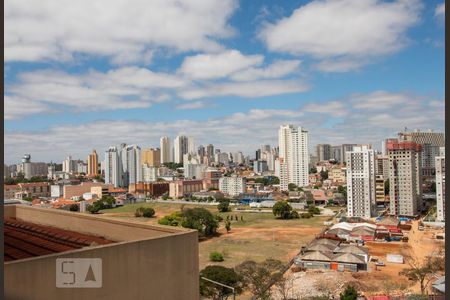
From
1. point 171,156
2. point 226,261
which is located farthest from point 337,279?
point 171,156

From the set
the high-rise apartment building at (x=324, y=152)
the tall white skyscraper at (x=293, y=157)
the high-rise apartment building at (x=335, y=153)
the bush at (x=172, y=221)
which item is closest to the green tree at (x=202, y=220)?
the bush at (x=172, y=221)

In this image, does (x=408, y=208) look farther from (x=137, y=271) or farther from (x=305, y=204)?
(x=137, y=271)

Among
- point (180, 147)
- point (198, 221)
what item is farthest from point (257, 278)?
point (180, 147)

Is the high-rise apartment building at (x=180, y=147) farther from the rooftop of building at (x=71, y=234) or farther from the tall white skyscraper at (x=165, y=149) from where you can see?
the rooftop of building at (x=71, y=234)

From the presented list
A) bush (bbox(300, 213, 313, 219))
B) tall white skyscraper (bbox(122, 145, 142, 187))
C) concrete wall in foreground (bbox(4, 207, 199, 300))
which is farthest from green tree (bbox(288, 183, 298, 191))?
concrete wall in foreground (bbox(4, 207, 199, 300))

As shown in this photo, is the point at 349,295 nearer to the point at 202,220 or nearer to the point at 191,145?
the point at 202,220

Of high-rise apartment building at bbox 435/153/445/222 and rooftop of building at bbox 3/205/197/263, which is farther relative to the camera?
rooftop of building at bbox 3/205/197/263

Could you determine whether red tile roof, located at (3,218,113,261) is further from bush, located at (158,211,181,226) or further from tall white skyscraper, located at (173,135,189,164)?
tall white skyscraper, located at (173,135,189,164)
